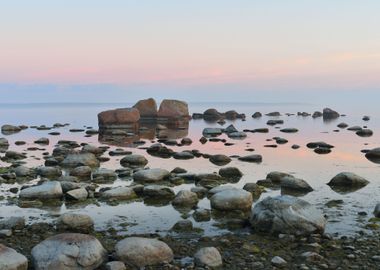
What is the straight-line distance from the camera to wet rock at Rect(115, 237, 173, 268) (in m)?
8.83

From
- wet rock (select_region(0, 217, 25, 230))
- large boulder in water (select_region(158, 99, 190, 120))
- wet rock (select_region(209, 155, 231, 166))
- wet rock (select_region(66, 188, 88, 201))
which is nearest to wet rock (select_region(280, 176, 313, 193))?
wet rock (select_region(66, 188, 88, 201))

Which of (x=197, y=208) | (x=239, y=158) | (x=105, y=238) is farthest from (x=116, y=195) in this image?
(x=239, y=158)

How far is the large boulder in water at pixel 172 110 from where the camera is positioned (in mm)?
67688

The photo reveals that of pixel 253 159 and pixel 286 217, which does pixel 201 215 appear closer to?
pixel 286 217

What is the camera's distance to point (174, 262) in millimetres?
8977

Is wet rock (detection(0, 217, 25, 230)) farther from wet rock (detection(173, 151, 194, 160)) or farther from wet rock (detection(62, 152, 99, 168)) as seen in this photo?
wet rock (detection(173, 151, 194, 160))

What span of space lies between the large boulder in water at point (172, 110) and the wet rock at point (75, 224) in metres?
56.1

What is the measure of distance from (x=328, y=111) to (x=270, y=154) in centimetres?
6972

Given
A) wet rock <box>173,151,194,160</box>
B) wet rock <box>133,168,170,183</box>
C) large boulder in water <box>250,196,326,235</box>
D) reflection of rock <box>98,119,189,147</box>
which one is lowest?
reflection of rock <box>98,119,189,147</box>

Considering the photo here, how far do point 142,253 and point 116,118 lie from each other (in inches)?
1852

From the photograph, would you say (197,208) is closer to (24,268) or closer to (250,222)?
(250,222)

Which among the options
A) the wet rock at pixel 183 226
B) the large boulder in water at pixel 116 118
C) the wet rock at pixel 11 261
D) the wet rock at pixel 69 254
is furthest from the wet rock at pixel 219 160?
the large boulder in water at pixel 116 118

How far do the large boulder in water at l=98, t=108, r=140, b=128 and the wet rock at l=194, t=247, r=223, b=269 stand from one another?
4680 cm

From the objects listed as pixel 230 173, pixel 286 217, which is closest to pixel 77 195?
pixel 286 217
